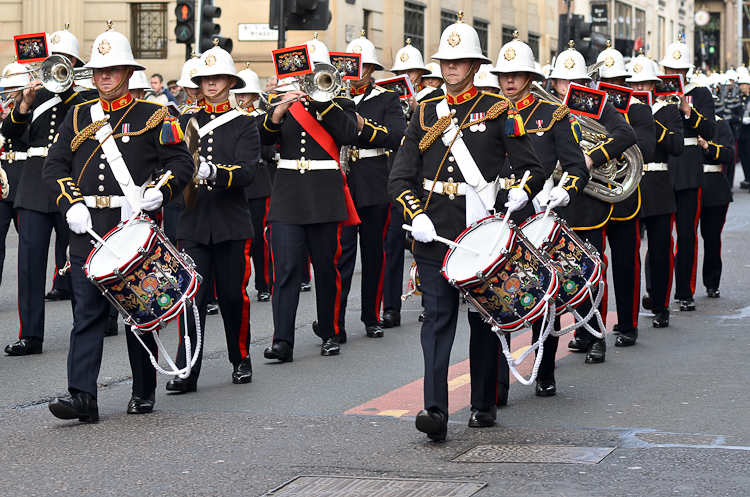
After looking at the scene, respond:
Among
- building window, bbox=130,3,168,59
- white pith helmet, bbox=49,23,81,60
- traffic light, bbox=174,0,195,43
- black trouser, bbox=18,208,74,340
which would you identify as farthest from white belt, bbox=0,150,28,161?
building window, bbox=130,3,168,59

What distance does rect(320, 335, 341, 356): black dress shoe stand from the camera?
9.26 meters

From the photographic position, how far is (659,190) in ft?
32.9

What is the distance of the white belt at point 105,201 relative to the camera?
7238 mm

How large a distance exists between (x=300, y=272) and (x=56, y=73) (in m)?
2.27

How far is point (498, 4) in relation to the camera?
42.1 meters

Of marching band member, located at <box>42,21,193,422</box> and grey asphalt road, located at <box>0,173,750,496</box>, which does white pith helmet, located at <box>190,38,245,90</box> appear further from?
grey asphalt road, located at <box>0,173,750,496</box>

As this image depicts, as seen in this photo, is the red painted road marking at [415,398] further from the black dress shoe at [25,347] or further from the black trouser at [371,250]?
the black dress shoe at [25,347]

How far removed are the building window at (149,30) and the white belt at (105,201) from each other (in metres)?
21.9

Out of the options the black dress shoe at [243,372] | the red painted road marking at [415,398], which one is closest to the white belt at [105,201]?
the black dress shoe at [243,372]

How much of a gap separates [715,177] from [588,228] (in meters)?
3.41

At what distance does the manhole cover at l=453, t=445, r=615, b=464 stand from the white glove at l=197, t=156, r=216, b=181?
2.44 metres

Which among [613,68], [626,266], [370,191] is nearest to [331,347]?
[370,191]

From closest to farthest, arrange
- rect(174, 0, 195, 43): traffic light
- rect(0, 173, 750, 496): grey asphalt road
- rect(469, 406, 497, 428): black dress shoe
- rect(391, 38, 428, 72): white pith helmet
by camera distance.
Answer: rect(0, 173, 750, 496): grey asphalt road
rect(469, 406, 497, 428): black dress shoe
rect(391, 38, 428, 72): white pith helmet
rect(174, 0, 195, 43): traffic light

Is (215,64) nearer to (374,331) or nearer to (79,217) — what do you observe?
(79,217)
